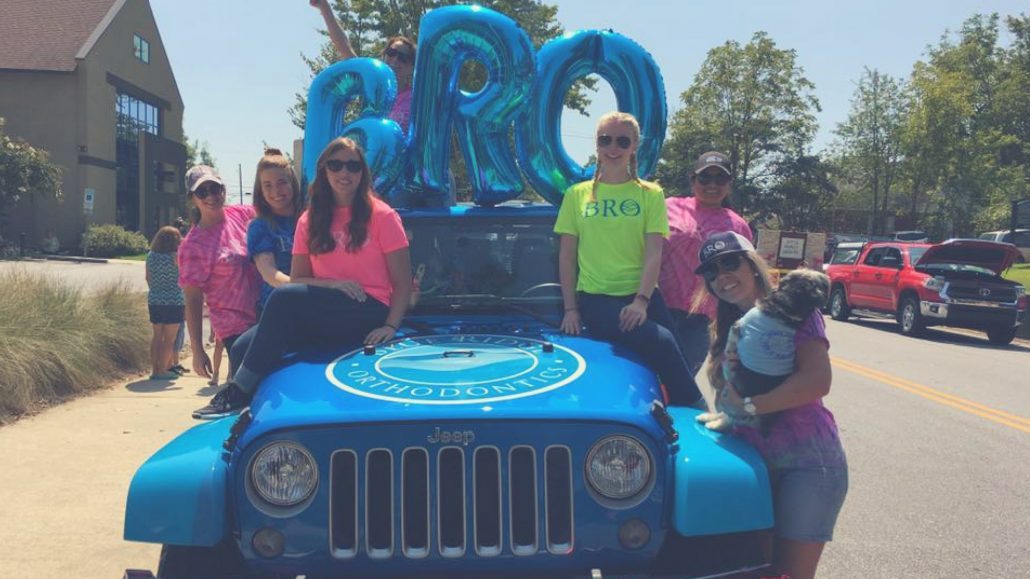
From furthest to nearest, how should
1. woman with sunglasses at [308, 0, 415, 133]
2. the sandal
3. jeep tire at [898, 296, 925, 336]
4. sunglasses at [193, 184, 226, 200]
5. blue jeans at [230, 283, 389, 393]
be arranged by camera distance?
jeep tire at [898, 296, 925, 336], the sandal, woman with sunglasses at [308, 0, 415, 133], sunglasses at [193, 184, 226, 200], blue jeans at [230, 283, 389, 393]

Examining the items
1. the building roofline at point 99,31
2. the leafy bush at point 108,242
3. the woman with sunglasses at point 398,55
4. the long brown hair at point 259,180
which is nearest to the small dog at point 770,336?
the long brown hair at point 259,180

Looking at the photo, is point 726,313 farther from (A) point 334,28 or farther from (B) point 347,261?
(A) point 334,28

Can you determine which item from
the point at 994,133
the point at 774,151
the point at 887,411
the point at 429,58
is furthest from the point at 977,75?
the point at 429,58

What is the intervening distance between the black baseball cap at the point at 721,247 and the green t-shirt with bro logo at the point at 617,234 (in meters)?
0.74

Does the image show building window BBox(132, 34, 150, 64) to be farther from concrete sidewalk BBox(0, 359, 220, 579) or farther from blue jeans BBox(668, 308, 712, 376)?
blue jeans BBox(668, 308, 712, 376)

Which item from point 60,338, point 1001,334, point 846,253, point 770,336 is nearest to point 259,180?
point 770,336

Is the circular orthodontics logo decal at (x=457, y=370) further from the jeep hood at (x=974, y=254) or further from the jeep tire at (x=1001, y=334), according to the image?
the jeep tire at (x=1001, y=334)

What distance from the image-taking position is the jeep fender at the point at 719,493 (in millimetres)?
2600

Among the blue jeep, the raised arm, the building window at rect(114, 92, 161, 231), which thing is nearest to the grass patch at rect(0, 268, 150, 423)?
the raised arm

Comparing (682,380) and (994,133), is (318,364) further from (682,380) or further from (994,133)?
(994,133)

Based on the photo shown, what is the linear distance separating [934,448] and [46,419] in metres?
7.52

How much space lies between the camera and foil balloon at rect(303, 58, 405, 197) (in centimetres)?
493

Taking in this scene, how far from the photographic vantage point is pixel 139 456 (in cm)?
598

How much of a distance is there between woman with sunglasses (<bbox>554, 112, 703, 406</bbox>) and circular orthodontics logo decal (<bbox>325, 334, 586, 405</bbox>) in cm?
33
